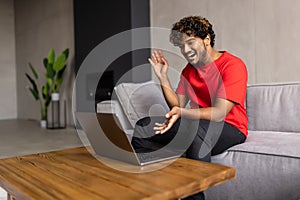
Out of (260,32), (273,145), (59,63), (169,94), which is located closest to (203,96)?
(169,94)

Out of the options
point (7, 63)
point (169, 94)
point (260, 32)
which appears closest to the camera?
point (169, 94)

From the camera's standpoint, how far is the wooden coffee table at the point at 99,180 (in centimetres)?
85

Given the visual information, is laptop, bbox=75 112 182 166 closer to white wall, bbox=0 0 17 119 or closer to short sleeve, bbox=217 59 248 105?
short sleeve, bbox=217 59 248 105

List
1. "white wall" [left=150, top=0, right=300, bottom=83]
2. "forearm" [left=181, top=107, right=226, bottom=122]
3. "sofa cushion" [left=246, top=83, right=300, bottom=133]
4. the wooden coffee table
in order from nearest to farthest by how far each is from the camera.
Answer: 1. the wooden coffee table
2. "forearm" [left=181, top=107, right=226, bottom=122]
3. "sofa cushion" [left=246, top=83, right=300, bottom=133]
4. "white wall" [left=150, top=0, right=300, bottom=83]

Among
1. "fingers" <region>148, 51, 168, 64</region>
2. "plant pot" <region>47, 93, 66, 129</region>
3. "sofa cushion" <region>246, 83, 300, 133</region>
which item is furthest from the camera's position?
"plant pot" <region>47, 93, 66, 129</region>

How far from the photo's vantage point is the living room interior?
2.91 metres

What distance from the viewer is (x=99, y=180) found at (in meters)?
0.98

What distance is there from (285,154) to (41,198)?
3.83 ft

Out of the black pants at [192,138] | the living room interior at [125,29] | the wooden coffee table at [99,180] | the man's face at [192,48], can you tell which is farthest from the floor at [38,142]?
the wooden coffee table at [99,180]

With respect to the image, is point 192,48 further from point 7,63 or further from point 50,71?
point 7,63

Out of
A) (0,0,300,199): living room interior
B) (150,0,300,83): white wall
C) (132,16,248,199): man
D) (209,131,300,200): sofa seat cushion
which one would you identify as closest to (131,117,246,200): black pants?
(132,16,248,199): man

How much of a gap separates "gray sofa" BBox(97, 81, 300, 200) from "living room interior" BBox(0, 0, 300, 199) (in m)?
0.69

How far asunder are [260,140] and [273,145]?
5.9 inches

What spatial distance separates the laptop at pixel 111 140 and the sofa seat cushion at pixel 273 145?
0.57 metres
